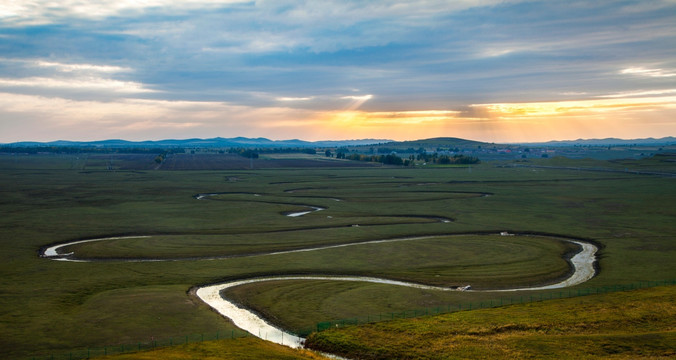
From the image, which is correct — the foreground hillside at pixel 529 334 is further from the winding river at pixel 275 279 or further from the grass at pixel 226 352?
the winding river at pixel 275 279

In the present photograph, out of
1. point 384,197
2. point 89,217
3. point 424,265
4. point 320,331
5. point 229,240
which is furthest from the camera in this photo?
point 384,197

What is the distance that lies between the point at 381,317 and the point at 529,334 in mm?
11031

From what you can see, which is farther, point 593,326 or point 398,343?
point 593,326

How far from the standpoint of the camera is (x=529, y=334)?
3984cm

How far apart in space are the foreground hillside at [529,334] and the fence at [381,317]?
4.92ft

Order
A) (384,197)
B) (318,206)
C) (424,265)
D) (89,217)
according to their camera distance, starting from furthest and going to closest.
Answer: (384,197) → (318,206) → (89,217) → (424,265)

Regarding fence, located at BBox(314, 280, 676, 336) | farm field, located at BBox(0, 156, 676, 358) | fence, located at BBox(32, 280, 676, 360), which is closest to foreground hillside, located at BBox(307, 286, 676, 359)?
fence, located at BBox(314, 280, 676, 336)

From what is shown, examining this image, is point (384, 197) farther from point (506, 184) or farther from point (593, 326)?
point (593, 326)

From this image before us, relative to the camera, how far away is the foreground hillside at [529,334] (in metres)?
36.8

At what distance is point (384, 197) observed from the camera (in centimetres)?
12662

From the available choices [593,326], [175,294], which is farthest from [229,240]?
[593,326]

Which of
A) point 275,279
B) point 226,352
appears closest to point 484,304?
point 275,279

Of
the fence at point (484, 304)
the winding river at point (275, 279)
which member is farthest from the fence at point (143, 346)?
the fence at point (484, 304)

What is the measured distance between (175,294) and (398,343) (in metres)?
21.9
